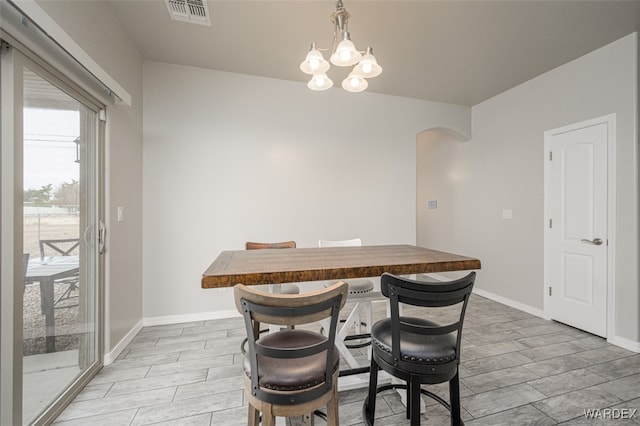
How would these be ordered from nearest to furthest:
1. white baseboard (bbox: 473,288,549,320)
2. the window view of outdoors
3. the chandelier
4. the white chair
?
the window view of outdoors, the chandelier, the white chair, white baseboard (bbox: 473,288,549,320)

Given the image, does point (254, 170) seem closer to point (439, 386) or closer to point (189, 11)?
point (189, 11)

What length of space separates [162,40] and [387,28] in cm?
216

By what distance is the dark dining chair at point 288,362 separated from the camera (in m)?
1.00

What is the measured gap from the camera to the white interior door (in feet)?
8.81

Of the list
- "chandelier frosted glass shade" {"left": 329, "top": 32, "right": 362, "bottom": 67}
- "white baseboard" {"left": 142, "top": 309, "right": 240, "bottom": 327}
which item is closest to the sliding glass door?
"white baseboard" {"left": 142, "top": 309, "right": 240, "bottom": 327}

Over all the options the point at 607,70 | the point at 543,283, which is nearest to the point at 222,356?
the point at 543,283

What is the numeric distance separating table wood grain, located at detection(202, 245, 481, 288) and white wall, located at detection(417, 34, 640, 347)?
2143mm

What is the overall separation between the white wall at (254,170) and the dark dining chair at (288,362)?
2.26 meters

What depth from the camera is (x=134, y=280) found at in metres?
2.69

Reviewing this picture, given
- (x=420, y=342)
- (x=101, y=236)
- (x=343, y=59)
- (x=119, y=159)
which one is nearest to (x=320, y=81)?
(x=343, y=59)

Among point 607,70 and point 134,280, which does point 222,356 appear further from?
point 607,70

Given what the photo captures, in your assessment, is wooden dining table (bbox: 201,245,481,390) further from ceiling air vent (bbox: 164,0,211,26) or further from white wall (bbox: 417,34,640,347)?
white wall (bbox: 417,34,640,347)

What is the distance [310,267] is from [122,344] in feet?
7.08

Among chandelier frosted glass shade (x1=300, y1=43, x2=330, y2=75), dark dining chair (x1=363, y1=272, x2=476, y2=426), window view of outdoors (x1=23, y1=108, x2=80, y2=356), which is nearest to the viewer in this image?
dark dining chair (x1=363, y1=272, x2=476, y2=426)
